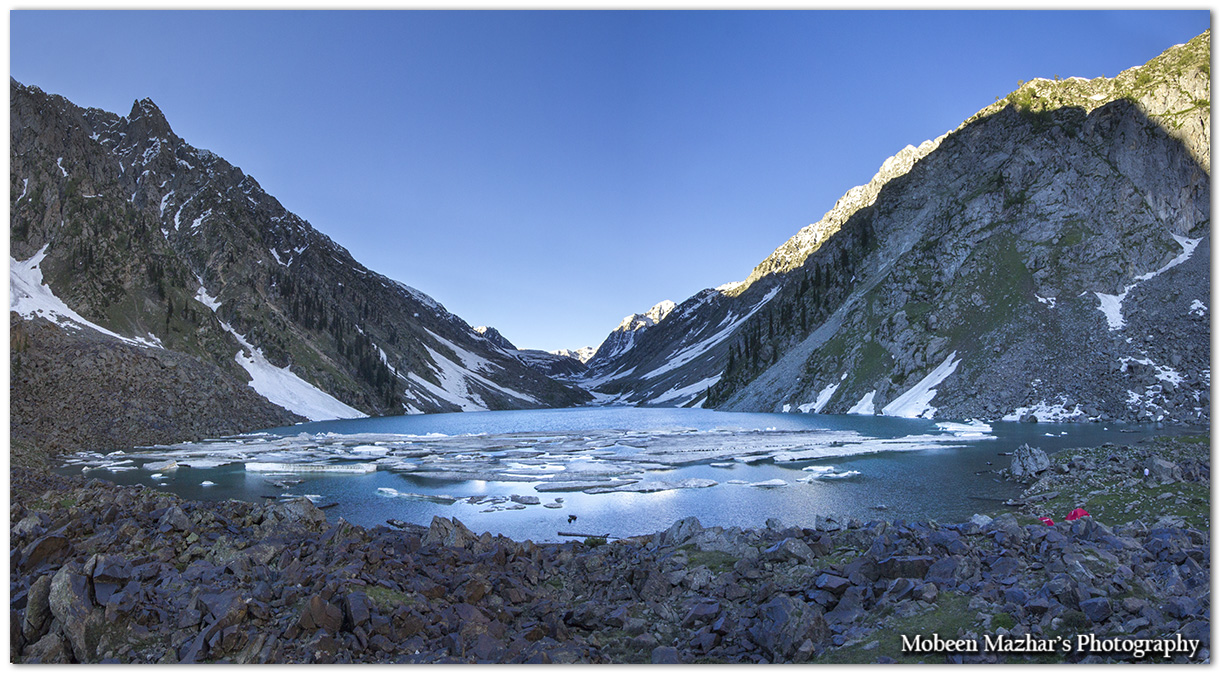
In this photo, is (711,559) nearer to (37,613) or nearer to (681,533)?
(681,533)

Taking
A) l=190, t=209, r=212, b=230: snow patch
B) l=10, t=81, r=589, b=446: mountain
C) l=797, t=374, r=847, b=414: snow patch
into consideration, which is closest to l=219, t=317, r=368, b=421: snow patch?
l=10, t=81, r=589, b=446: mountain

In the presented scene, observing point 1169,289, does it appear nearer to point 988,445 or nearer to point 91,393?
point 988,445

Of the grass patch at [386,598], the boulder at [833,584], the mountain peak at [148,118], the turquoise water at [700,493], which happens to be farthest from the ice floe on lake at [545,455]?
the mountain peak at [148,118]

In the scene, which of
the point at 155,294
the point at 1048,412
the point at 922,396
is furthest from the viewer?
the point at 155,294

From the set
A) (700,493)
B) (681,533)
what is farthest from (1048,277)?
(681,533)

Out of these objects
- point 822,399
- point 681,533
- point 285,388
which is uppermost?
point 681,533

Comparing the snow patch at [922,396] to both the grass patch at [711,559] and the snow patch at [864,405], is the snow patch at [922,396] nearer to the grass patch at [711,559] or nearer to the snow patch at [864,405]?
the snow patch at [864,405]
